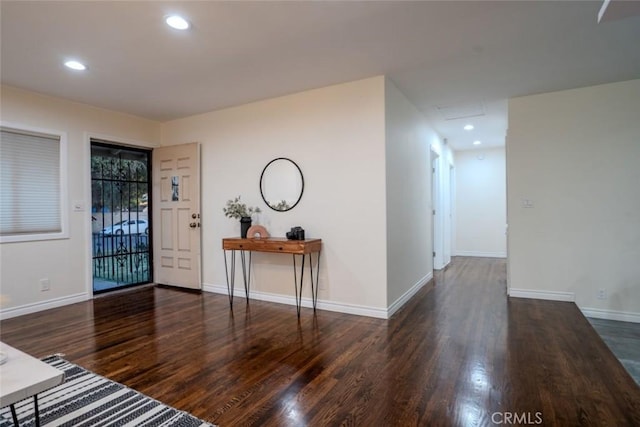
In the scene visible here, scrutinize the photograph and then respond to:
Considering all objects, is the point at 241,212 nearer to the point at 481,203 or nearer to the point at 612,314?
the point at 612,314

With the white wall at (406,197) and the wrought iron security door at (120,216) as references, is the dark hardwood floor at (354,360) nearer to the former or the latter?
the white wall at (406,197)

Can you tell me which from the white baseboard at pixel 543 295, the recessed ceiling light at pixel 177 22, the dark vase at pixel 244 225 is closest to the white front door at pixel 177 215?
the dark vase at pixel 244 225

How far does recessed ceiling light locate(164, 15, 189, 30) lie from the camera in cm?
237

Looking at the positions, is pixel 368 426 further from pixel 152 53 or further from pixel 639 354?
pixel 152 53

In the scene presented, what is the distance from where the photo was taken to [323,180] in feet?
12.6

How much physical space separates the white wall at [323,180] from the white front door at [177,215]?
0.27 m

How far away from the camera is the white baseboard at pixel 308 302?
3539 millimetres

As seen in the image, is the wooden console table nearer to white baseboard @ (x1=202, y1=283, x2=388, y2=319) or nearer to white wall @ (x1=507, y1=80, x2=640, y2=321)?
white baseboard @ (x1=202, y1=283, x2=388, y2=319)

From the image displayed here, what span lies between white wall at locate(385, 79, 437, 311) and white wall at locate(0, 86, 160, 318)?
369 cm

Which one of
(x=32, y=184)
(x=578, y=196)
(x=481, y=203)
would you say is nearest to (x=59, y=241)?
(x=32, y=184)

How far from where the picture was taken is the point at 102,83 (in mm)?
3598

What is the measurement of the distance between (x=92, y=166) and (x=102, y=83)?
1.36m

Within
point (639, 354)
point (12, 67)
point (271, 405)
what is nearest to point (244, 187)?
point (12, 67)

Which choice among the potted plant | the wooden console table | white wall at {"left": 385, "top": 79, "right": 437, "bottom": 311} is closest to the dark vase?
the potted plant
